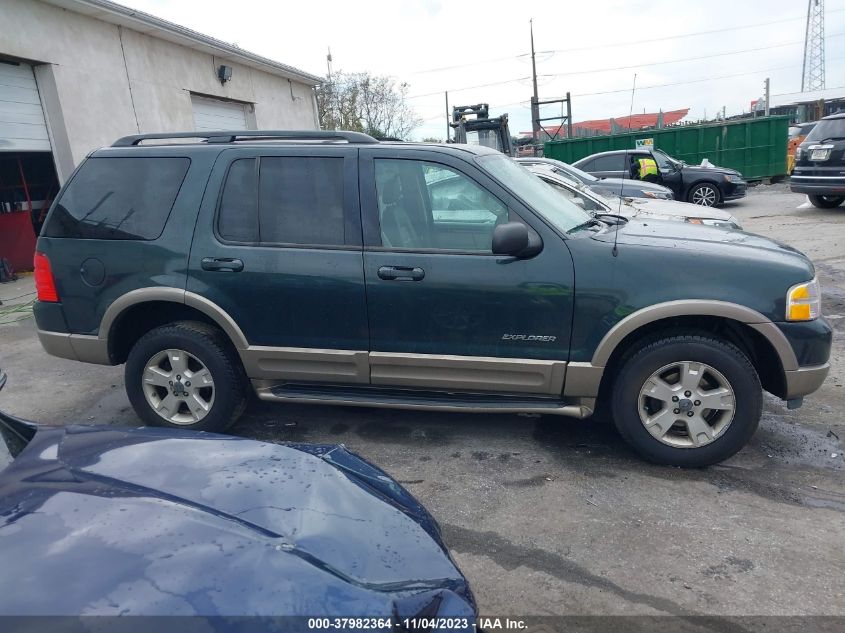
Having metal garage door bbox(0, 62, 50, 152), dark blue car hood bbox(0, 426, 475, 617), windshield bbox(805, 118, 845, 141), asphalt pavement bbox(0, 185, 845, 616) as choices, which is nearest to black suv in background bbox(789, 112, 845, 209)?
windshield bbox(805, 118, 845, 141)

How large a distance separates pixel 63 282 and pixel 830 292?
7849mm

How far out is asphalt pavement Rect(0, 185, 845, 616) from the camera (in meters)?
2.69

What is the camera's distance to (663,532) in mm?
3098

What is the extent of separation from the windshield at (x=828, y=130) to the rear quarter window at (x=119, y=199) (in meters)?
12.4

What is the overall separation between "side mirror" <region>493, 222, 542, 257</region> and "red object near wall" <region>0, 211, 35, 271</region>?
10.7 m

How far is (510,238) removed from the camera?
3.52 m

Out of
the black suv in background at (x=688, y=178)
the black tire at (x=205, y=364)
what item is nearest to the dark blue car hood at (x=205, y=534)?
the black tire at (x=205, y=364)

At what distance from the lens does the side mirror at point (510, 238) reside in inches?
139

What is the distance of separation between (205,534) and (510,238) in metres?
2.42

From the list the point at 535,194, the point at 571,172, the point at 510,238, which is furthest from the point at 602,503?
the point at 571,172

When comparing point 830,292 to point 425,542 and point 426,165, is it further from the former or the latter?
point 425,542

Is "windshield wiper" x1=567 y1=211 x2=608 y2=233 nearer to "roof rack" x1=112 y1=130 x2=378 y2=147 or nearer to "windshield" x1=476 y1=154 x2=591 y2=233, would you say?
"windshield" x1=476 y1=154 x2=591 y2=233

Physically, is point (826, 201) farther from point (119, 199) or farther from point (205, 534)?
point (205, 534)

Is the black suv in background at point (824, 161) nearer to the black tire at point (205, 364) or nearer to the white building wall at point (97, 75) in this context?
the black tire at point (205, 364)
